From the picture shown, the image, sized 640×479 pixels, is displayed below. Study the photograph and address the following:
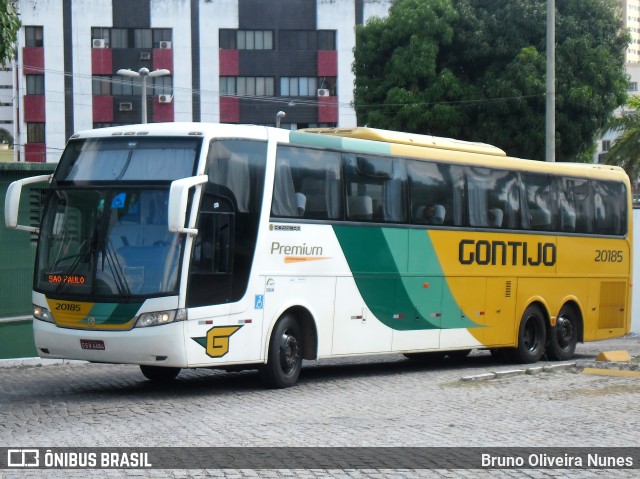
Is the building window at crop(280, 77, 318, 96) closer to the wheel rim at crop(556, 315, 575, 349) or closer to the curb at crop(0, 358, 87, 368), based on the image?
the wheel rim at crop(556, 315, 575, 349)

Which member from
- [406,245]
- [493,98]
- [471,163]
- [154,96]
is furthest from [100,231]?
[154,96]

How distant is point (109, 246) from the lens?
1416 centimetres

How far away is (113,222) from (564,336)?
9976 mm

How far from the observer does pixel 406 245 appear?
17688mm

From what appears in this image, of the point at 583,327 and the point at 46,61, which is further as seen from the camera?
the point at 46,61

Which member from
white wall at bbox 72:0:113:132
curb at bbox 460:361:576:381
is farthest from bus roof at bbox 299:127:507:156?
white wall at bbox 72:0:113:132

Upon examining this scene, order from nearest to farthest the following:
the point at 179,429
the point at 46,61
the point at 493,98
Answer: the point at 179,429
the point at 493,98
the point at 46,61

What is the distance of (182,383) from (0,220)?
4.80m

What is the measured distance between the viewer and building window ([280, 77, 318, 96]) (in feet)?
206

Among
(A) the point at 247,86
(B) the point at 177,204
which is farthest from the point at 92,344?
(A) the point at 247,86

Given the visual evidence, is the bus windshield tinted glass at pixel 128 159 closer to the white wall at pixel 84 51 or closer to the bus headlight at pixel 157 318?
the bus headlight at pixel 157 318

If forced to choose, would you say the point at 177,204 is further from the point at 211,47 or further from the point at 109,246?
the point at 211,47

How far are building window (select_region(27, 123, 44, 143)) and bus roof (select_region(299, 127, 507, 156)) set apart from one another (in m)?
44.2

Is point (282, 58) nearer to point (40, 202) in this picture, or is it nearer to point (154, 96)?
point (154, 96)
